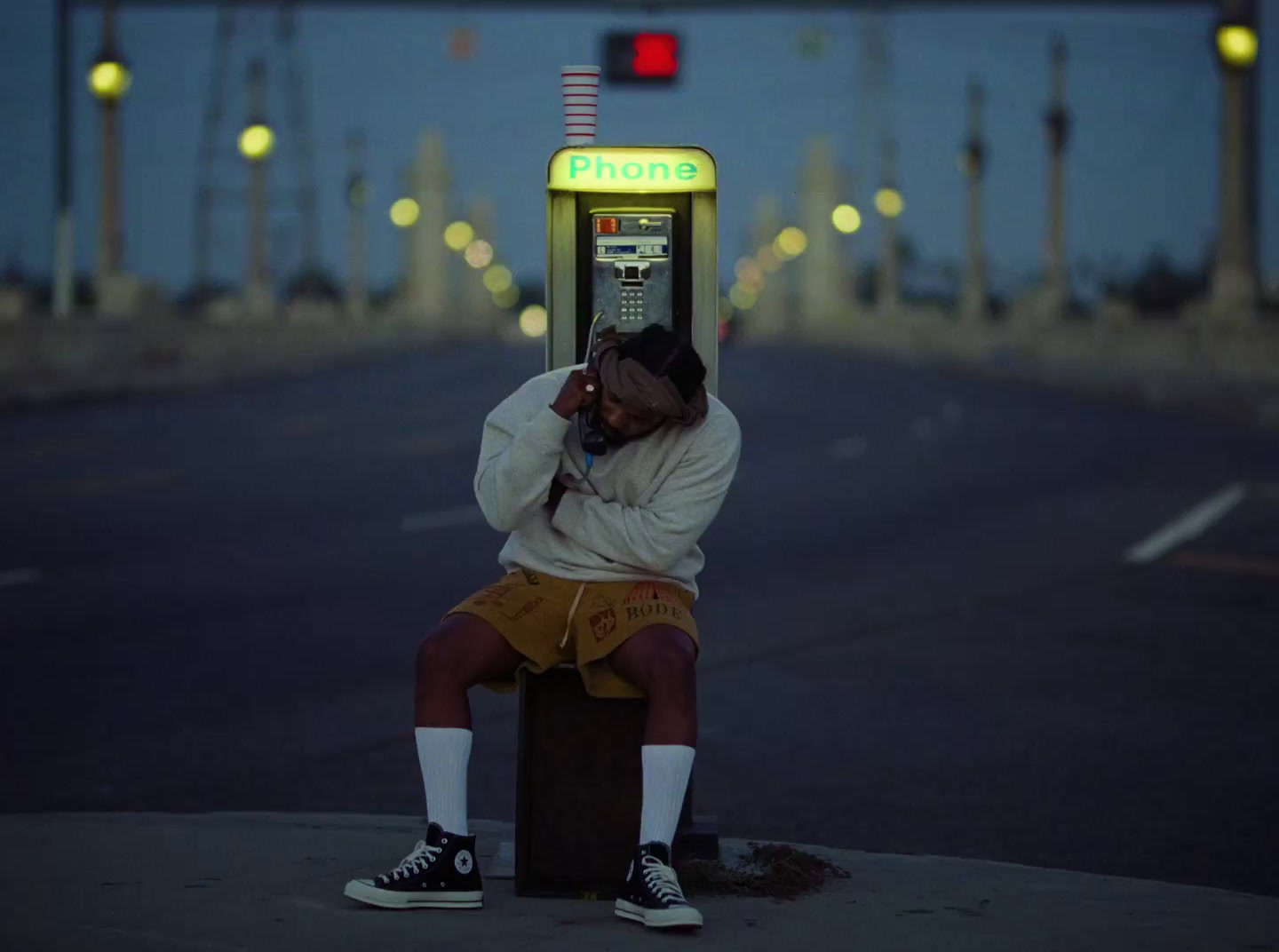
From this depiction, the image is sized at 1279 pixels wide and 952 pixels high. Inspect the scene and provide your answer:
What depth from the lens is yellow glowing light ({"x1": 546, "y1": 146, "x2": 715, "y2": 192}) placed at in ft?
21.7

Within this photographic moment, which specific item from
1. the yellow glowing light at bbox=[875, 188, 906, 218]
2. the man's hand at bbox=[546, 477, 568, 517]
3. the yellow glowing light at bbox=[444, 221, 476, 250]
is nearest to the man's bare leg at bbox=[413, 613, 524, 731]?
the man's hand at bbox=[546, 477, 568, 517]

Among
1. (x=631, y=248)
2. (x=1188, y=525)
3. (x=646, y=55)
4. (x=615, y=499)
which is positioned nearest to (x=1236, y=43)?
(x=1188, y=525)

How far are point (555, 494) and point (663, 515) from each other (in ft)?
1.06

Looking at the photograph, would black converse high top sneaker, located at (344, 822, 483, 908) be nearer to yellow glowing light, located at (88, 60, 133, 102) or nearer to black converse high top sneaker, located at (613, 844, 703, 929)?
black converse high top sneaker, located at (613, 844, 703, 929)

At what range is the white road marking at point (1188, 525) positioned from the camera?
52.7ft

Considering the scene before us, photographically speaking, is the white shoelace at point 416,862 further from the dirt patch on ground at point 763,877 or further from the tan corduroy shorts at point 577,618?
the dirt patch on ground at point 763,877

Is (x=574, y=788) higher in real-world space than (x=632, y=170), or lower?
lower

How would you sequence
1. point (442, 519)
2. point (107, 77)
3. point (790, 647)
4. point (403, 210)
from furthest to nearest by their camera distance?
point (403, 210) < point (107, 77) < point (442, 519) < point (790, 647)

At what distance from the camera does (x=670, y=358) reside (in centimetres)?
587

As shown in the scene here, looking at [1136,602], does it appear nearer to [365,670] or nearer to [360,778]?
[365,670]

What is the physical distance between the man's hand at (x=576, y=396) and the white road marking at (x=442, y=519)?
11.3m

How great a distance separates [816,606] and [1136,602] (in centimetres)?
193

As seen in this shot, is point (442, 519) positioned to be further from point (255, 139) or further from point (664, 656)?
point (255, 139)

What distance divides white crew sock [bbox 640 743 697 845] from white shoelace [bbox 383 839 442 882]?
51 cm
